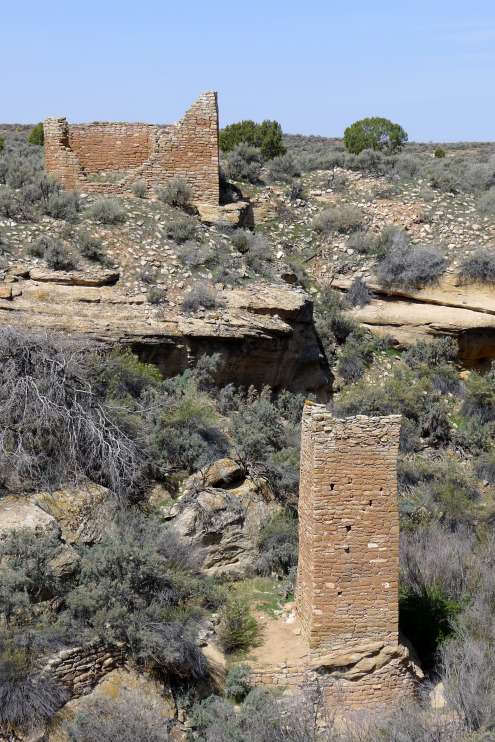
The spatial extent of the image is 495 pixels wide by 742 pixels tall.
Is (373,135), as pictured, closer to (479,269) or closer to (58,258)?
(479,269)

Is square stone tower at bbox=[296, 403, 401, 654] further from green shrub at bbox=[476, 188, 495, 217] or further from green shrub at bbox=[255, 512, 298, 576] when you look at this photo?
green shrub at bbox=[476, 188, 495, 217]

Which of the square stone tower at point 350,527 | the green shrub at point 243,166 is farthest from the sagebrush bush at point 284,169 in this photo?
the square stone tower at point 350,527

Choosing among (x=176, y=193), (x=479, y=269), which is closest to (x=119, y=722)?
(x=176, y=193)

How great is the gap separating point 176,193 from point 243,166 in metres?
5.78

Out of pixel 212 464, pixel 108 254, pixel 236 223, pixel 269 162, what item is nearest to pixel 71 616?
pixel 212 464

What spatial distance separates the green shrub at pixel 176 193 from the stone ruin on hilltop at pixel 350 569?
33.1ft

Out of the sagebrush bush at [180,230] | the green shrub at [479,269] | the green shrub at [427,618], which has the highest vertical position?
the sagebrush bush at [180,230]

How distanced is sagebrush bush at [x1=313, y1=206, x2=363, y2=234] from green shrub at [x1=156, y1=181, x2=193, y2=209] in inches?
178

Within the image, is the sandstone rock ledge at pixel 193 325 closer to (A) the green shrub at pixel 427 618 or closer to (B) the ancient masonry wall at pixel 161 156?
(B) the ancient masonry wall at pixel 161 156

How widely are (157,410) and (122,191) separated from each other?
740 cm

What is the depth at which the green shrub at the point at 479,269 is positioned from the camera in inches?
773

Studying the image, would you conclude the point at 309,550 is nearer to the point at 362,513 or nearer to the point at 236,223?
the point at 362,513

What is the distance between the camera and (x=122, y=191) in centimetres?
1927

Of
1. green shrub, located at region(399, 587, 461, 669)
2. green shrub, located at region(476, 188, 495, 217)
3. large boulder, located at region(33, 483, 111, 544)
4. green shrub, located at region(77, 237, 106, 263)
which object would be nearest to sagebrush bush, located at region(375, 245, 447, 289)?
green shrub, located at region(476, 188, 495, 217)
